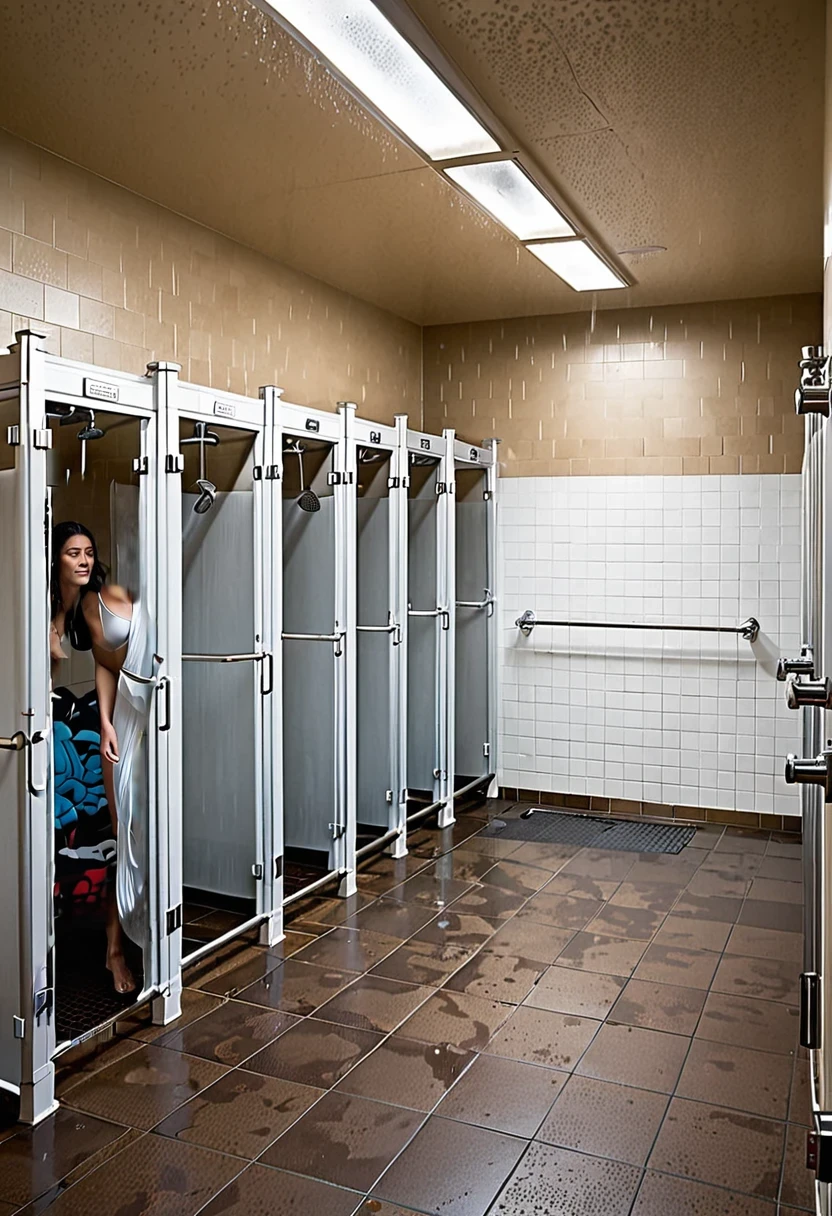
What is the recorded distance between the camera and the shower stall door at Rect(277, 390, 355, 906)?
13.5ft

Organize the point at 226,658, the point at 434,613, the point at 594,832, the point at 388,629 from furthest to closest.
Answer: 1. the point at 594,832
2. the point at 434,613
3. the point at 388,629
4. the point at 226,658

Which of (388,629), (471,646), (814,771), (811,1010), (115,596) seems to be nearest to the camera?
(814,771)

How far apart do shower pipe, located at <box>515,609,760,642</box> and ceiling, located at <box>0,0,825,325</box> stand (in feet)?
5.94

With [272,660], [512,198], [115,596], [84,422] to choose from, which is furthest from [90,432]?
[512,198]

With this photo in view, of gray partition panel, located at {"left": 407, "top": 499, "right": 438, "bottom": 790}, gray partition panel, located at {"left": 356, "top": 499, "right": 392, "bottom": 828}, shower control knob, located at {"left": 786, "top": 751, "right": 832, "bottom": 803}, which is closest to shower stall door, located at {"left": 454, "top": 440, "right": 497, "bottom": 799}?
gray partition panel, located at {"left": 407, "top": 499, "right": 438, "bottom": 790}

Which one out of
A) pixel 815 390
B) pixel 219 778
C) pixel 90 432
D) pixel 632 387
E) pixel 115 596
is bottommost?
pixel 219 778

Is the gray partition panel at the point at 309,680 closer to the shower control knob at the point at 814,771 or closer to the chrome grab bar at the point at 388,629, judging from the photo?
the chrome grab bar at the point at 388,629

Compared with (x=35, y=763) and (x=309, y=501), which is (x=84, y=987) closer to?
(x=35, y=763)

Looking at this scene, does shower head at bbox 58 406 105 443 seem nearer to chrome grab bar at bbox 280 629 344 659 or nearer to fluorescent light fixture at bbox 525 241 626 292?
chrome grab bar at bbox 280 629 344 659

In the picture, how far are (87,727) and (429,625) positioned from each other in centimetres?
264

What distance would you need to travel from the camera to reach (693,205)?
13.3 feet

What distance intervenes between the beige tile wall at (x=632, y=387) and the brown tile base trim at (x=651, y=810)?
1832mm

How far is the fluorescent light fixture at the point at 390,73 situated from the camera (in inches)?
99.7

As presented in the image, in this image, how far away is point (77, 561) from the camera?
278 centimetres
